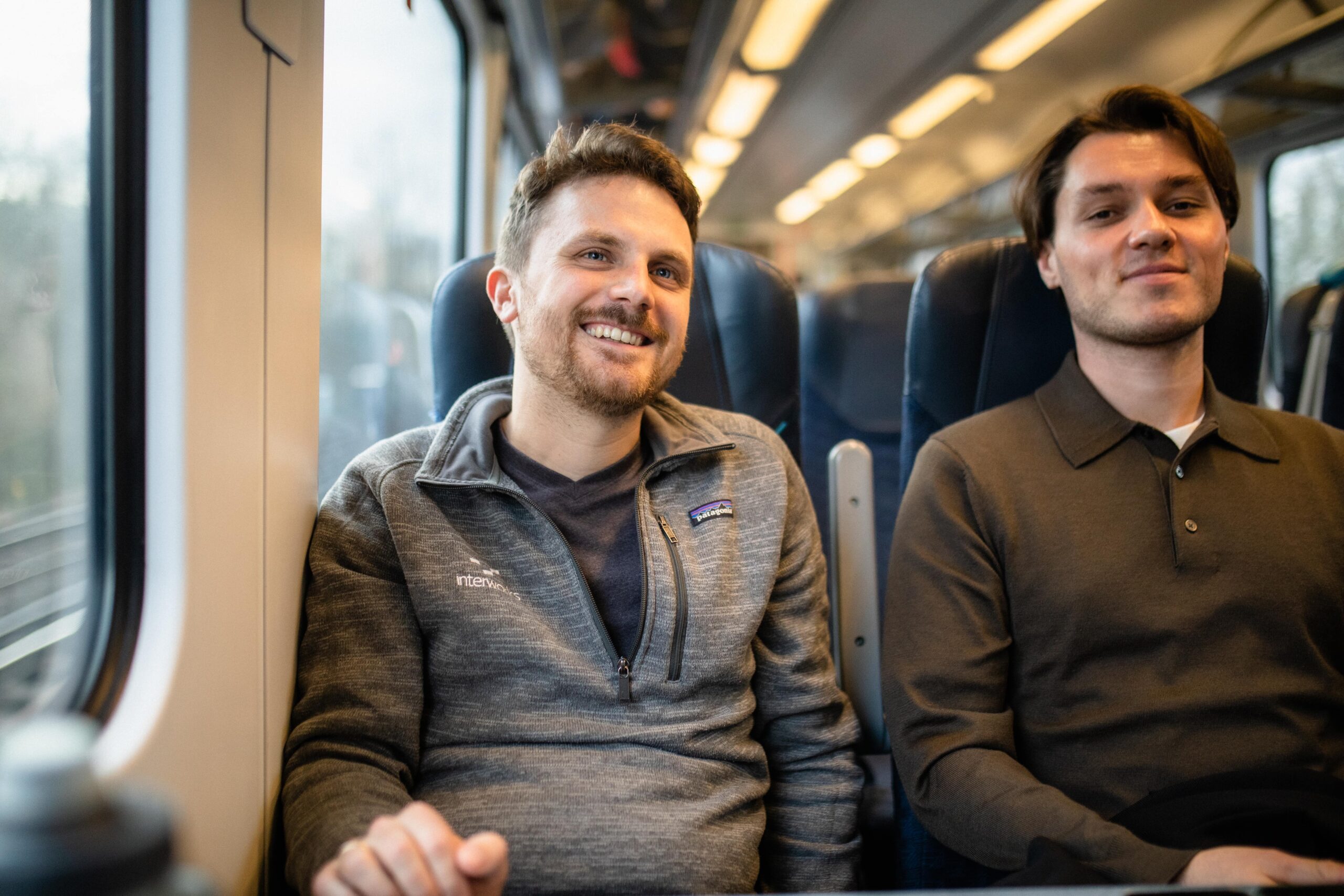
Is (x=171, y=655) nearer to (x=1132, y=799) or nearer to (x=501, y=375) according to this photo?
(x=501, y=375)

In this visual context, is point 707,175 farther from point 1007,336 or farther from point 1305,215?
point 1007,336

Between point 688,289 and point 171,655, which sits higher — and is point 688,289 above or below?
above

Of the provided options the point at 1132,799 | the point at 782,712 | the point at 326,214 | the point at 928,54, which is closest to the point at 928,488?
the point at 782,712

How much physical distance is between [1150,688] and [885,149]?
6.29 meters

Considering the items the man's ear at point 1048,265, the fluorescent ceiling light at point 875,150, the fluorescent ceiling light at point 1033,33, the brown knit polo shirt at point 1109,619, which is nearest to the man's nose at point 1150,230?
the man's ear at point 1048,265

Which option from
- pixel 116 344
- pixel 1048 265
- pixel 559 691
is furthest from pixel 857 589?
pixel 116 344

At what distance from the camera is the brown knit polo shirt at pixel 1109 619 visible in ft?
4.51

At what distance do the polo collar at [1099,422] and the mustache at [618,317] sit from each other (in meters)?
0.78

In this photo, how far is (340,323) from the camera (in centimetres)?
223

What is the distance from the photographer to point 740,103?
5.80m

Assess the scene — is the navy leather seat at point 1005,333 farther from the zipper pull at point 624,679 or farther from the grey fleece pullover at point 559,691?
the zipper pull at point 624,679

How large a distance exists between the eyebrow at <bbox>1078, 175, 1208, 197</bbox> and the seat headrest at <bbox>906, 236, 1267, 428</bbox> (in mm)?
173

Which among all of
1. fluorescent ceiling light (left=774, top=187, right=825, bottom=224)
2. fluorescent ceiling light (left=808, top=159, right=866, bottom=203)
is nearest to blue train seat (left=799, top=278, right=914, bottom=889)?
fluorescent ceiling light (left=808, top=159, right=866, bottom=203)

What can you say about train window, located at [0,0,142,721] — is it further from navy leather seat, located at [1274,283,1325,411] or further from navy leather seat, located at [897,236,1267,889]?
navy leather seat, located at [1274,283,1325,411]
